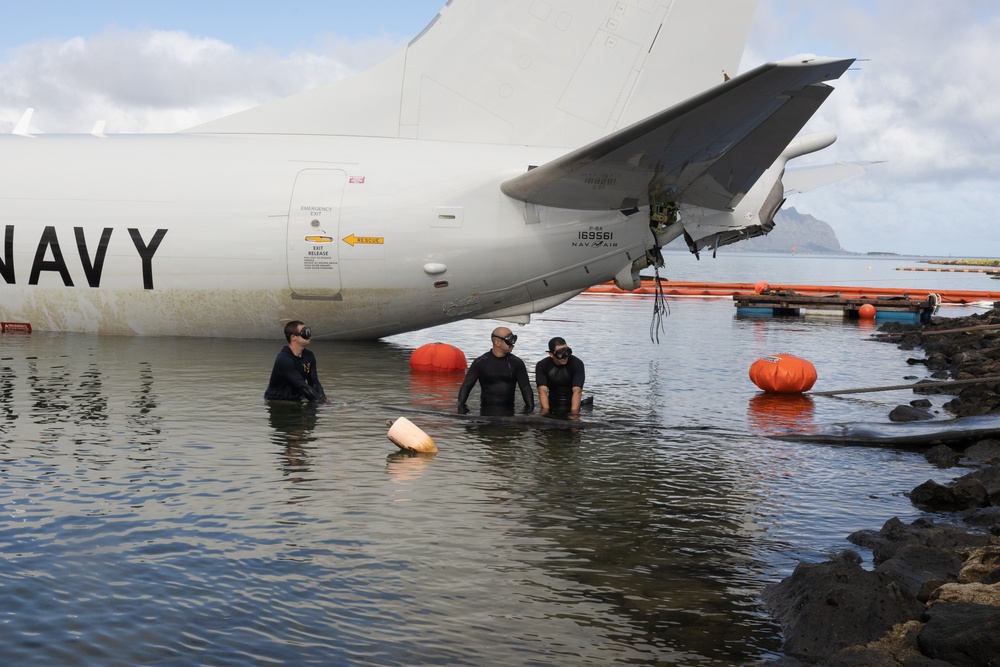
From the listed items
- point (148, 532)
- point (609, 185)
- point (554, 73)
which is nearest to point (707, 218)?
point (609, 185)

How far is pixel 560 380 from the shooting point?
1583cm

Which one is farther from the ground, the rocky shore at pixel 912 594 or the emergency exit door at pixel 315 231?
the emergency exit door at pixel 315 231

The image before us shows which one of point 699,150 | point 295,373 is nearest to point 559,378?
point 295,373

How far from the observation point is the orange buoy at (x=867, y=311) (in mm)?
40309

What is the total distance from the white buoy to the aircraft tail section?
10.8m

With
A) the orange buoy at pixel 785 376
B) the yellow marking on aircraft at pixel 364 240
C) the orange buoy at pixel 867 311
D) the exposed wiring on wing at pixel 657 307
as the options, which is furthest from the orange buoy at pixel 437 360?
the orange buoy at pixel 867 311

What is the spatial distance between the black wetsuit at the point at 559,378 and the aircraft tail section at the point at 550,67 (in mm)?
7580

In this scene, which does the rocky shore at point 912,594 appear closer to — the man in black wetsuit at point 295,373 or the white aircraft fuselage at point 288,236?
the man in black wetsuit at point 295,373

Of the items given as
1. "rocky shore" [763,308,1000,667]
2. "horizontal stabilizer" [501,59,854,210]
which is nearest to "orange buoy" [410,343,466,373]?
"horizontal stabilizer" [501,59,854,210]

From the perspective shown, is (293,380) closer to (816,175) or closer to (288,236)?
(288,236)

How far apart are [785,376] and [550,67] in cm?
834

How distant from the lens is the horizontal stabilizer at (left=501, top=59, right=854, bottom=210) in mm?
13812

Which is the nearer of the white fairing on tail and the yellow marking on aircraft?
the white fairing on tail

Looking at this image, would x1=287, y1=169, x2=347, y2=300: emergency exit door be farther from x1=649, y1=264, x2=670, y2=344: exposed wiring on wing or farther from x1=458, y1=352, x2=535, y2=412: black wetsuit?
x1=458, y1=352, x2=535, y2=412: black wetsuit
